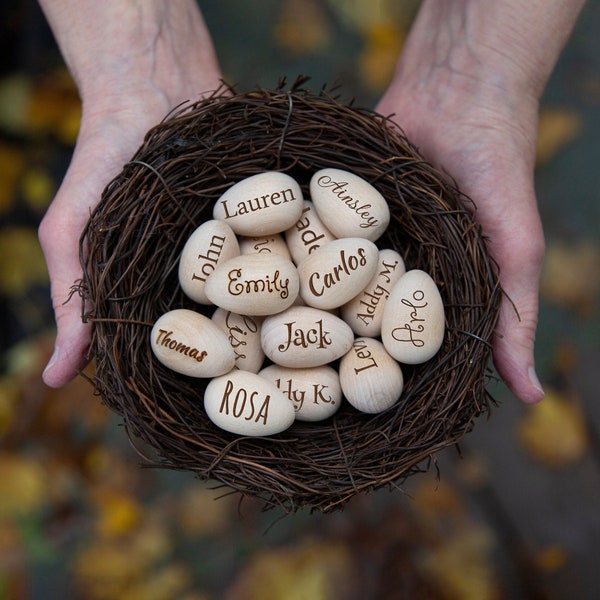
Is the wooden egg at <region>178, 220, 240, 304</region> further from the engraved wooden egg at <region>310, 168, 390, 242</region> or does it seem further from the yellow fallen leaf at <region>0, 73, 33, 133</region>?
the yellow fallen leaf at <region>0, 73, 33, 133</region>

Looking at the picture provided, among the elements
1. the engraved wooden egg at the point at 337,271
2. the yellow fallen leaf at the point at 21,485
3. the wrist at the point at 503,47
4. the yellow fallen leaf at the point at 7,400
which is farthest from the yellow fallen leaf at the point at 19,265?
the wrist at the point at 503,47

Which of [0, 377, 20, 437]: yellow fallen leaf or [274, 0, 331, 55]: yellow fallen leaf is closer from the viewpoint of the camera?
[0, 377, 20, 437]: yellow fallen leaf

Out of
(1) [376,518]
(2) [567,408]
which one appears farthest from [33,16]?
(2) [567,408]

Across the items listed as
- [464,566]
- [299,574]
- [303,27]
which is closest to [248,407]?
[299,574]

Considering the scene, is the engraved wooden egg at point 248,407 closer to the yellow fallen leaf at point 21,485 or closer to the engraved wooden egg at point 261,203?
the engraved wooden egg at point 261,203

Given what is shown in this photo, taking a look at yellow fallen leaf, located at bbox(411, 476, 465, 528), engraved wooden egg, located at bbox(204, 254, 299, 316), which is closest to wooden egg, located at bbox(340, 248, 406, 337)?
engraved wooden egg, located at bbox(204, 254, 299, 316)
